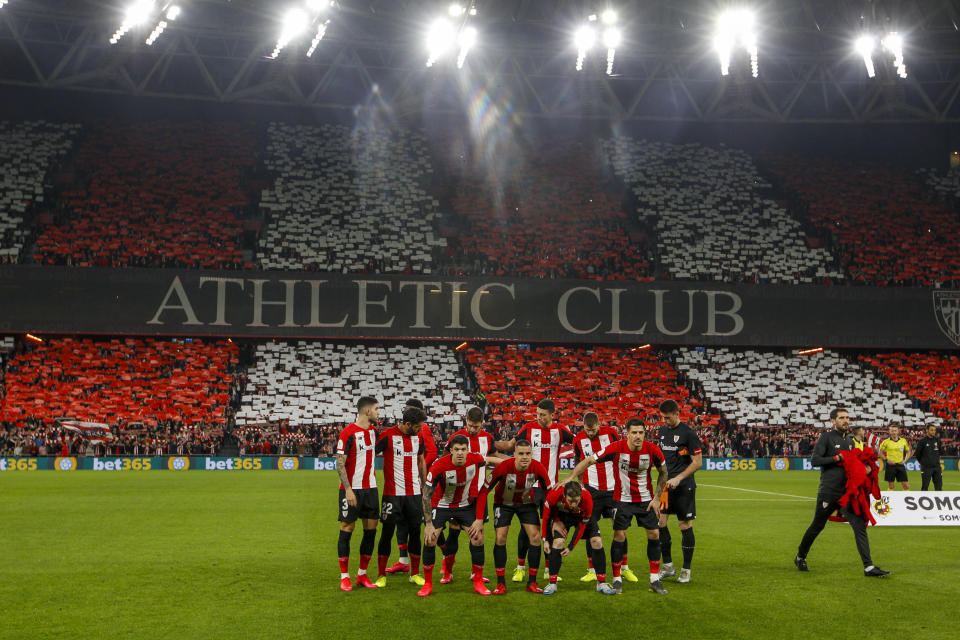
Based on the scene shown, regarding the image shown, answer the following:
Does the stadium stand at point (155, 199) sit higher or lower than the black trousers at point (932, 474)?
higher

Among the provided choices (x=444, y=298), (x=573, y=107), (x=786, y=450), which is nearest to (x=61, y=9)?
(x=444, y=298)

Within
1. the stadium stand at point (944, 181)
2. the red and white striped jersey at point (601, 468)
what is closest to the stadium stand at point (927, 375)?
the stadium stand at point (944, 181)

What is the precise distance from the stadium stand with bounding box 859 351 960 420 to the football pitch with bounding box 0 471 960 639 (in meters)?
26.1

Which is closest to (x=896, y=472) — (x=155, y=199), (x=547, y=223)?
(x=547, y=223)

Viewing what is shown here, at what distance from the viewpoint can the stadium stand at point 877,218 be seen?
149 feet

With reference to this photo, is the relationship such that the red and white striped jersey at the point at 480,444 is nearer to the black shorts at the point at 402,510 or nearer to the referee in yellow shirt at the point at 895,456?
the black shorts at the point at 402,510

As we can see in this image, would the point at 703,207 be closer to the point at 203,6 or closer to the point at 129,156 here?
the point at 203,6

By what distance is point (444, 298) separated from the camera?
41.8 meters

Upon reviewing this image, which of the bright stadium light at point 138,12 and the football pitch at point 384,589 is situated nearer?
the football pitch at point 384,589

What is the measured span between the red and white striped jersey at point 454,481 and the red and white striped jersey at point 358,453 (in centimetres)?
73

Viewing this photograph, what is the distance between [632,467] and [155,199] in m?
39.4

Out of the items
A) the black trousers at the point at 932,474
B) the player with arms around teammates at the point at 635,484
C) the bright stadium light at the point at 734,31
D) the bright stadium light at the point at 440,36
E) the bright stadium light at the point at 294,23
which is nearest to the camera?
the player with arms around teammates at the point at 635,484

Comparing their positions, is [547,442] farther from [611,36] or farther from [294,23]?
[294,23]

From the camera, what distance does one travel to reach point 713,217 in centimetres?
4812
